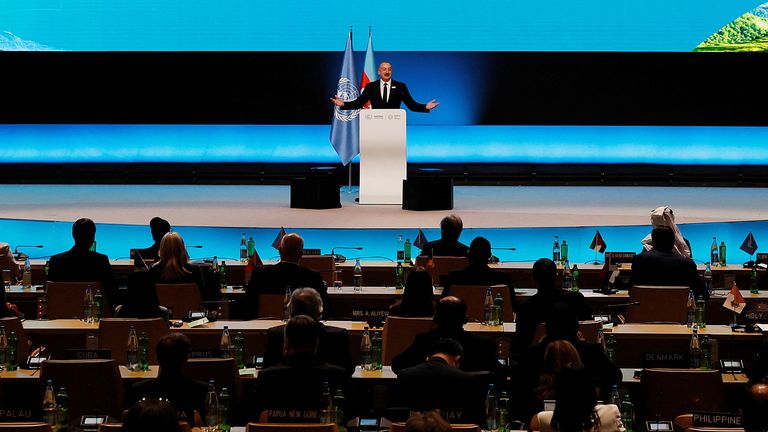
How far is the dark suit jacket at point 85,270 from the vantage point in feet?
26.7

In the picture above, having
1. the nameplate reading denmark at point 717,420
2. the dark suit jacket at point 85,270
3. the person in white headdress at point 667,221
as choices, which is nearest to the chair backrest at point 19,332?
the dark suit jacket at point 85,270

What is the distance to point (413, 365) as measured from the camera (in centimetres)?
571

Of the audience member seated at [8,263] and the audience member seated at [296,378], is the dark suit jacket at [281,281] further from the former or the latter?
the audience member seated at [8,263]

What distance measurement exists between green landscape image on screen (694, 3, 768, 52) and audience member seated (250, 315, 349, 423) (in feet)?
53.4

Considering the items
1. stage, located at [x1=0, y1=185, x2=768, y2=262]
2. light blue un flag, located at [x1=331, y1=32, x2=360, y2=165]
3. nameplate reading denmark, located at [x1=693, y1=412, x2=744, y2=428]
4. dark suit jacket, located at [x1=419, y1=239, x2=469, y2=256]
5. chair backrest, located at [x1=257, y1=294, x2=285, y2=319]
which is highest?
light blue un flag, located at [x1=331, y1=32, x2=360, y2=165]

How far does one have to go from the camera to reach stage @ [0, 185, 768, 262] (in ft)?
41.8

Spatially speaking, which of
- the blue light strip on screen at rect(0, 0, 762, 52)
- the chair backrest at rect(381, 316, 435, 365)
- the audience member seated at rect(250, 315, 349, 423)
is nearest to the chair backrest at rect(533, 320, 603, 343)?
the chair backrest at rect(381, 316, 435, 365)

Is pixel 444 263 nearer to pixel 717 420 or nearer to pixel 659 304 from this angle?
pixel 659 304

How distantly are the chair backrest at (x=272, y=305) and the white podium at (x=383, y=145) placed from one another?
753 cm

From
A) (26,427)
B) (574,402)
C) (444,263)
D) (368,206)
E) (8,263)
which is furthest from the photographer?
(368,206)

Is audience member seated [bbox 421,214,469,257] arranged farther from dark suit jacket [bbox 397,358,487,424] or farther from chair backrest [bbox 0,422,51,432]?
chair backrest [bbox 0,422,51,432]

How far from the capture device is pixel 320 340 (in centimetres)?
587

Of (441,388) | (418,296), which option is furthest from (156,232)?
(441,388)

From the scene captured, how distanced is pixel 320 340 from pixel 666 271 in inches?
123
